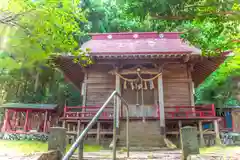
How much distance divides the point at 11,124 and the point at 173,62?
13.7m

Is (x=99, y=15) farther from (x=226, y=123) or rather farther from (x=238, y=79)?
(x=226, y=123)

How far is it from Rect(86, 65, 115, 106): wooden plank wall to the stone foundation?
2538mm

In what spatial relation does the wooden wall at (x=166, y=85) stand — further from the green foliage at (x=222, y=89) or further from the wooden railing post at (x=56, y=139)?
the wooden railing post at (x=56, y=139)

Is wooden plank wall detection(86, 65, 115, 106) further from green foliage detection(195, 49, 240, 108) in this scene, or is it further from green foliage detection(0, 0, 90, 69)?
green foliage detection(195, 49, 240, 108)

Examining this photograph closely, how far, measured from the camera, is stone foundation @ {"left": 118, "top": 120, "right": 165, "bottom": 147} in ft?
27.2

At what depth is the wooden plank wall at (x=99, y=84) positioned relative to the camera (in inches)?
446

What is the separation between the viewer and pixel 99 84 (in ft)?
37.8

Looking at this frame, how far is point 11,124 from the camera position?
15.9m

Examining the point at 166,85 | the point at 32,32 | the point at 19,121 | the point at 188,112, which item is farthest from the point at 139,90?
the point at 19,121

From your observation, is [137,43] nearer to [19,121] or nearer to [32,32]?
[32,32]

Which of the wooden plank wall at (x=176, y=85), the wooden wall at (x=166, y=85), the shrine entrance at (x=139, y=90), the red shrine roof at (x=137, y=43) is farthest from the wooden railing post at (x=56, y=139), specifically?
the wooden plank wall at (x=176, y=85)

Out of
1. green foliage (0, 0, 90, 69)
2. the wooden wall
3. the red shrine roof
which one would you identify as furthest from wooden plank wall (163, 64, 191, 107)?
green foliage (0, 0, 90, 69)

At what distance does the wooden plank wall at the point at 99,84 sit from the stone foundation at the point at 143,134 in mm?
2538

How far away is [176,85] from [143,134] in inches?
158
